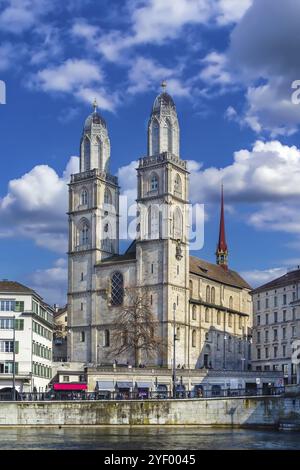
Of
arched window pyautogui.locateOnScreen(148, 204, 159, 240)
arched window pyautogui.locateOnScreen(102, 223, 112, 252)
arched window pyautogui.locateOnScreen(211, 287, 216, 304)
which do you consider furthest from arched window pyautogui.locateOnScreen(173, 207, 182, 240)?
arched window pyautogui.locateOnScreen(211, 287, 216, 304)

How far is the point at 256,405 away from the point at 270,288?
1979 inches

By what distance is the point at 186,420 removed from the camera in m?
82.5

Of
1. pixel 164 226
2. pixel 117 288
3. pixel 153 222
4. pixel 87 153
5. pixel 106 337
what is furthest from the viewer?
pixel 87 153

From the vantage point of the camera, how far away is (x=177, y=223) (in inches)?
5256

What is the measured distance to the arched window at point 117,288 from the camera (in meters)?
135

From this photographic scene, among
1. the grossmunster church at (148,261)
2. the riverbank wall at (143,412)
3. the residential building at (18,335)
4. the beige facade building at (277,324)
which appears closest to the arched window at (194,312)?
the grossmunster church at (148,261)

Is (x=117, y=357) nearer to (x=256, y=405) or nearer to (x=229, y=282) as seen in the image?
(x=229, y=282)

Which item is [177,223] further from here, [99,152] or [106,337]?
[106,337]

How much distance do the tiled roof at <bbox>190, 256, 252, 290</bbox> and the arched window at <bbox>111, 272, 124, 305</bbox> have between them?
11606mm

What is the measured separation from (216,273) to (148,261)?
2518cm

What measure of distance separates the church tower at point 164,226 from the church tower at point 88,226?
748 cm

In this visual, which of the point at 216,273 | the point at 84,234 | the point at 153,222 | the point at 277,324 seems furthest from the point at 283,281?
the point at 84,234

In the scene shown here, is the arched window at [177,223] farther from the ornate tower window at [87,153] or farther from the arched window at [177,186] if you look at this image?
the ornate tower window at [87,153]
